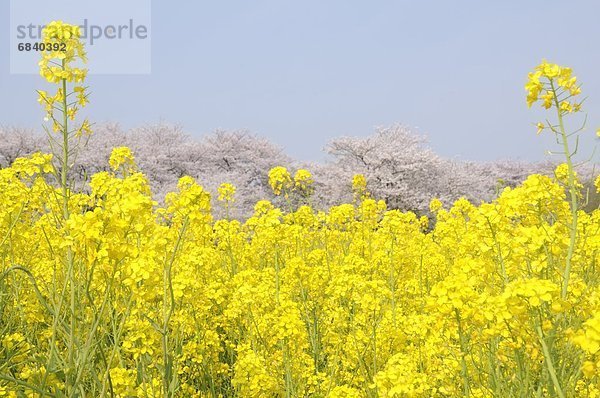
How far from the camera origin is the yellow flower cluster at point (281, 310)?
2.16 meters

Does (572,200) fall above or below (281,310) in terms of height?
above

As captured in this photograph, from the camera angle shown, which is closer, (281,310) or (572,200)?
(572,200)

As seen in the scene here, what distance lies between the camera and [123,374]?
2988mm

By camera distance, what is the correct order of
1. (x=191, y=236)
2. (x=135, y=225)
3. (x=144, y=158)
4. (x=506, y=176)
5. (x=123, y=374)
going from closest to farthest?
(x=135, y=225) → (x=123, y=374) → (x=191, y=236) → (x=144, y=158) → (x=506, y=176)

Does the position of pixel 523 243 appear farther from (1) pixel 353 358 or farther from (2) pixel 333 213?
(2) pixel 333 213

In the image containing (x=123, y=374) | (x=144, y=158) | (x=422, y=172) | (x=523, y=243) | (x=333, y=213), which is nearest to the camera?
(x=523, y=243)

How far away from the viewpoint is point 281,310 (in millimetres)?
3822

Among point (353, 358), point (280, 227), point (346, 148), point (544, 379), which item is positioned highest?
point (346, 148)

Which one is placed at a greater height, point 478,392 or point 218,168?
point 218,168

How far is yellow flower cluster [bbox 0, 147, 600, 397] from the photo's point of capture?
2156 millimetres

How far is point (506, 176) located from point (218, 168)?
52.1ft

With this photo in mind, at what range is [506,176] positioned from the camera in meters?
30.9

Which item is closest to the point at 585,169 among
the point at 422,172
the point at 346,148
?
the point at 422,172

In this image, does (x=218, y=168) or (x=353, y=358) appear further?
(x=218, y=168)
